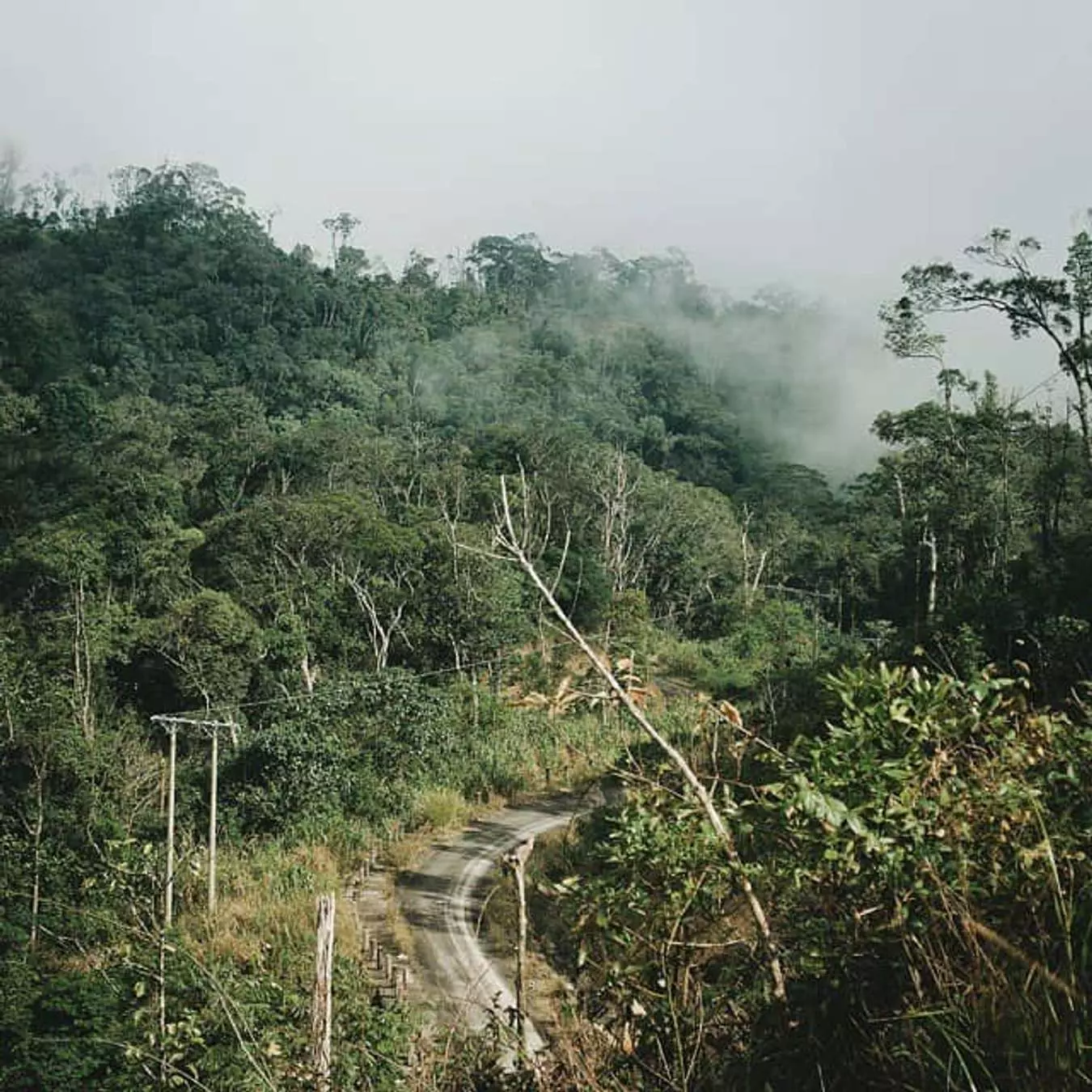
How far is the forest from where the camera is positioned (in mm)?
1686

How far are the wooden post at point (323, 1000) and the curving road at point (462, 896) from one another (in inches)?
169

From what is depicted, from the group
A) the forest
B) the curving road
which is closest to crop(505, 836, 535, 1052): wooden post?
the forest

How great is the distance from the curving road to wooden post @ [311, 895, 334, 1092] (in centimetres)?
429

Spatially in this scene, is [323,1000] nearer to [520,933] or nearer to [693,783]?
[520,933]

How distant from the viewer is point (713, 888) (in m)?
1.85

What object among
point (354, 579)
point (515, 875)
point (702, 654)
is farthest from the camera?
point (702, 654)

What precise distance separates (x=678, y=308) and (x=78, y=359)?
1706 inches


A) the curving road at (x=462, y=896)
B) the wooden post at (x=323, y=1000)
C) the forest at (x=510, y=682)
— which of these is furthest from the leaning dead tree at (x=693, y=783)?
the curving road at (x=462, y=896)

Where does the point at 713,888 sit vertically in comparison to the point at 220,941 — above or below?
above

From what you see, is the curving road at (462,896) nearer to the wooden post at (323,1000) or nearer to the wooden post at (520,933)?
the wooden post at (323,1000)

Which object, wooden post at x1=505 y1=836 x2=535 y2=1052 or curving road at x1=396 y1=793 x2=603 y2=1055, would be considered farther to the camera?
curving road at x1=396 y1=793 x2=603 y2=1055

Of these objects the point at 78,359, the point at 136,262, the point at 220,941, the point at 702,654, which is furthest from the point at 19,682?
the point at 136,262

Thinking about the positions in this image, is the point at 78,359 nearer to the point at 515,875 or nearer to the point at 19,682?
the point at 19,682

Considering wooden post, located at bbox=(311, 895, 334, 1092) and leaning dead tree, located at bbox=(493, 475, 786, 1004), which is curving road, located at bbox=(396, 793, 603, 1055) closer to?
wooden post, located at bbox=(311, 895, 334, 1092)
